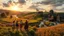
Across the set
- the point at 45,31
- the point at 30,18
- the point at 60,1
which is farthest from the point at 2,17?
the point at 60,1

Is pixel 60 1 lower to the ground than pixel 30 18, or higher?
higher

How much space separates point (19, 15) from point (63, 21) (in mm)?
735

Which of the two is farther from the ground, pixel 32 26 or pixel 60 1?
Answer: pixel 60 1

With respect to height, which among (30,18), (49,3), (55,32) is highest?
(49,3)

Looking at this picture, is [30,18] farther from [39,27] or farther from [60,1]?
[60,1]

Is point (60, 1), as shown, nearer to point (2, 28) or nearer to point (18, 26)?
point (18, 26)

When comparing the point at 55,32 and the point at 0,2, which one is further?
the point at 0,2

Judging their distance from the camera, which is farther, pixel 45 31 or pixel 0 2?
pixel 0 2

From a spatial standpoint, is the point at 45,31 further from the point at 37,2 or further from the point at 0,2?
the point at 0,2

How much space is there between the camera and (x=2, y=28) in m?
2.95

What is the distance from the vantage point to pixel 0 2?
3.09 meters

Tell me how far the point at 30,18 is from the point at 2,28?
49cm

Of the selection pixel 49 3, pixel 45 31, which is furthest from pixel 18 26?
pixel 49 3

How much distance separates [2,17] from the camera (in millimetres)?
3002
